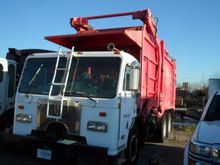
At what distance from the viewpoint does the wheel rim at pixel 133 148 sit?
314 inches

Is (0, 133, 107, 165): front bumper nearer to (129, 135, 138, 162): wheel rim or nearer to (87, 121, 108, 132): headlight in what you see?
(87, 121, 108, 132): headlight

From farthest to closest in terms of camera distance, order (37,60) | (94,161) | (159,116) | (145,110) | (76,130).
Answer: (159,116), (145,110), (37,60), (76,130), (94,161)

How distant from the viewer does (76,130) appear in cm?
716

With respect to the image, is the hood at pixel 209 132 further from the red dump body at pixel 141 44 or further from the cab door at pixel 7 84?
the cab door at pixel 7 84

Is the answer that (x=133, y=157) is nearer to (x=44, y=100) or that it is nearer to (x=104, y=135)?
(x=104, y=135)

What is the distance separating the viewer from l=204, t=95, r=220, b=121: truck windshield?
6.36 metres

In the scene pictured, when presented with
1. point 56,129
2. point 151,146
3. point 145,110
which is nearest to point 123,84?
point 56,129

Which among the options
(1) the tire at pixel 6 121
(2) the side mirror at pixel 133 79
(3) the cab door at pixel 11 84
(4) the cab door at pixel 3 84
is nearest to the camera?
(2) the side mirror at pixel 133 79

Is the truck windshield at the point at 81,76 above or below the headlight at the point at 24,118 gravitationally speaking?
above

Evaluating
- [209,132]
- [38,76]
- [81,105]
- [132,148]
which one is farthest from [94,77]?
[209,132]

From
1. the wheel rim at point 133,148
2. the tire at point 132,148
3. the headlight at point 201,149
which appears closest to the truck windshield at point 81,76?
the tire at point 132,148

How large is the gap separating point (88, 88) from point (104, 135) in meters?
1.01

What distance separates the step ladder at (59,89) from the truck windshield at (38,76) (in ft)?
0.55

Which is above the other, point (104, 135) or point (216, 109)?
point (216, 109)
